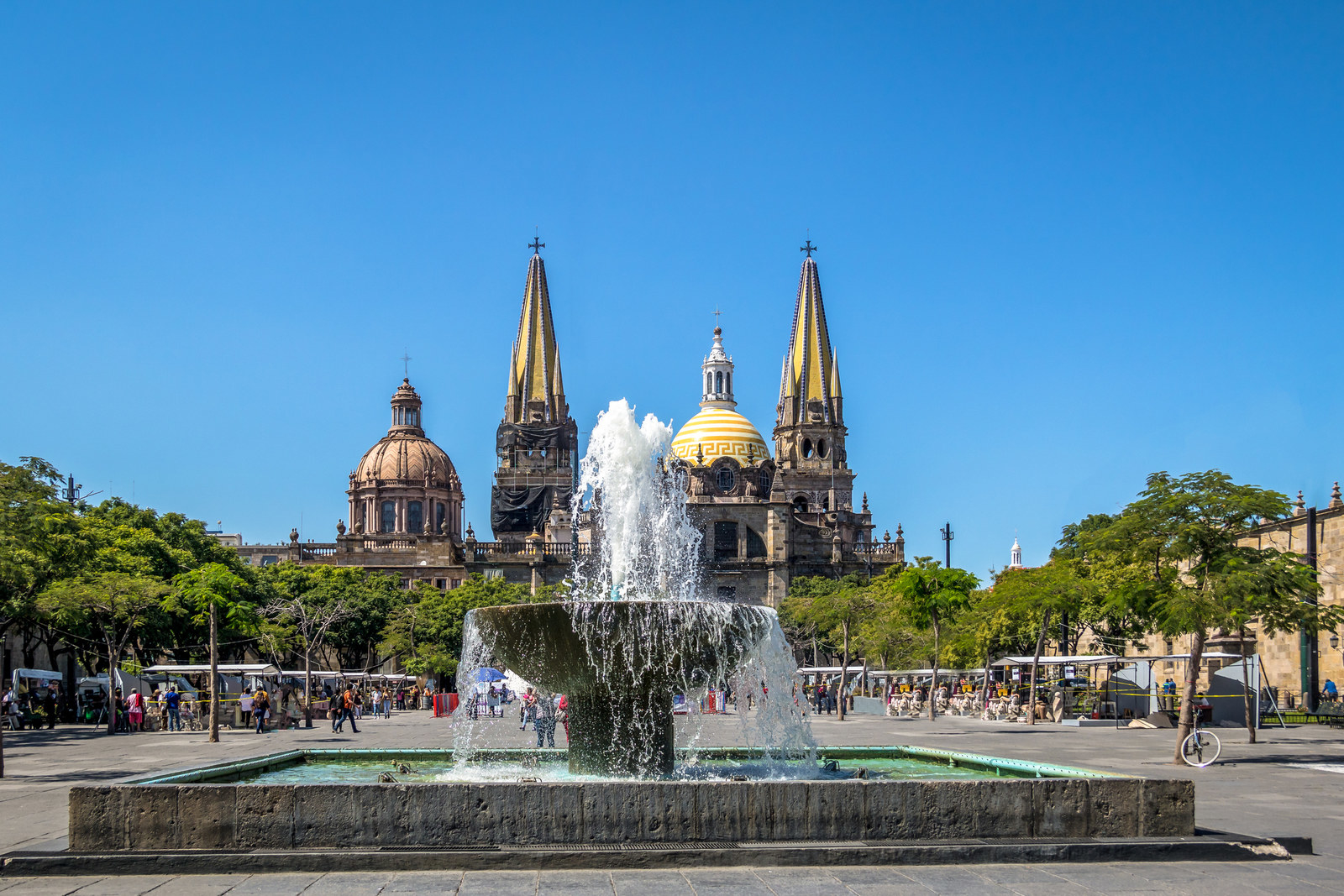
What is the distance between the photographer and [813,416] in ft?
342

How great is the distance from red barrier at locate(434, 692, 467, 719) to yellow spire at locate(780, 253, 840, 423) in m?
64.6

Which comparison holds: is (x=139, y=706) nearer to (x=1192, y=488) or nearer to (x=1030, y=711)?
(x=1030, y=711)

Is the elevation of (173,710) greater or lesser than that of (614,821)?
lesser

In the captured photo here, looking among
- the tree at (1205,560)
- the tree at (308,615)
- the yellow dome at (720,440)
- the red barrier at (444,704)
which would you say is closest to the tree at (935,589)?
the red barrier at (444,704)

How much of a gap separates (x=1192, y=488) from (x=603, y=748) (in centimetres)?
1227

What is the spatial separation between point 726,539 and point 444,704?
58497mm

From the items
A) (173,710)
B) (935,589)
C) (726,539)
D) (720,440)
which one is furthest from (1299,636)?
(720,440)

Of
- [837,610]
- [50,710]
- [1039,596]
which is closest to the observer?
[50,710]

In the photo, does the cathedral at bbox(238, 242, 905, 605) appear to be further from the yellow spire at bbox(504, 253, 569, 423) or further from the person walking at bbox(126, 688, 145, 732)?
the person walking at bbox(126, 688, 145, 732)

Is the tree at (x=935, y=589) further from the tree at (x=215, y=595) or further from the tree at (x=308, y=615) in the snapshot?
the tree at (x=215, y=595)

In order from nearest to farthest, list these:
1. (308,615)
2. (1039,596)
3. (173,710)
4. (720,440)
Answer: (173,710), (1039,596), (308,615), (720,440)

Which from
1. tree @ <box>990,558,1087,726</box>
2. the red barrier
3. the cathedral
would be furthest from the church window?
tree @ <box>990,558,1087,726</box>

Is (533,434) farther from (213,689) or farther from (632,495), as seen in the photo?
(632,495)

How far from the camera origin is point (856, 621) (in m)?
61.0
